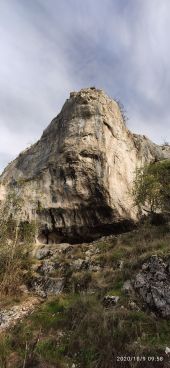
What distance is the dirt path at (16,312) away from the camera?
1597cm

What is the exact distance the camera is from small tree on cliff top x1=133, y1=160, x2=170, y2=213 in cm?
2352

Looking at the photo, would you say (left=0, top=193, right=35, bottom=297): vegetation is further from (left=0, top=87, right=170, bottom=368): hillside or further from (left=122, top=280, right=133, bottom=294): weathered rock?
(left=122, top=280, right=133, bottom=294): weathered rock

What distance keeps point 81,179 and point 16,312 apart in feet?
36.5

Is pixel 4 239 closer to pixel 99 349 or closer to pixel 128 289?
pixel 128 289

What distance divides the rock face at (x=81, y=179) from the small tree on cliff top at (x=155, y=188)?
212cm

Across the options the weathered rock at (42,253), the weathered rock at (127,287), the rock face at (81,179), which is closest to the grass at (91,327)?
the weathered rock at (127,287)

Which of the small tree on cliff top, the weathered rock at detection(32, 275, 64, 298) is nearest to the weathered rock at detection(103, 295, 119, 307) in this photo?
the weathered rock at detection(32, 275, 64, 298)

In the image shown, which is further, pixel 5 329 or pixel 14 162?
Result: pixel 14 162

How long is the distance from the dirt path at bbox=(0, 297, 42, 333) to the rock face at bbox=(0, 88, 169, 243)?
26.1ft

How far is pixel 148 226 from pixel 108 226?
366 centimetres

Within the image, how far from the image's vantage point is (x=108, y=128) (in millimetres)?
28750

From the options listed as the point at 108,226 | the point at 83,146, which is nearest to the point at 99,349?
the point at 108,226

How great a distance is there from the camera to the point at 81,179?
26.0 meters

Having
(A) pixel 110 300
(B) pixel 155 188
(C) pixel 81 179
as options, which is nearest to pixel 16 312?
(A) pixel 110 300
